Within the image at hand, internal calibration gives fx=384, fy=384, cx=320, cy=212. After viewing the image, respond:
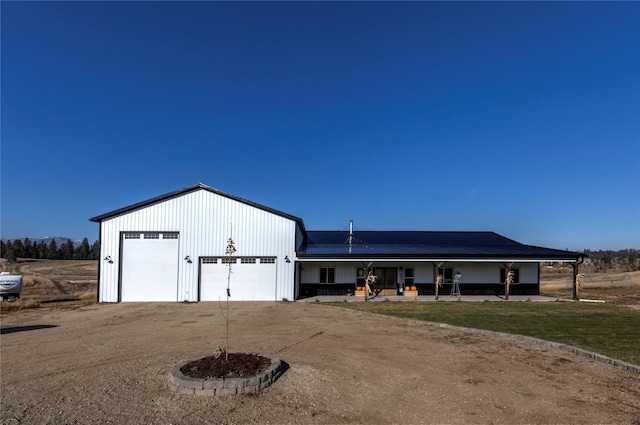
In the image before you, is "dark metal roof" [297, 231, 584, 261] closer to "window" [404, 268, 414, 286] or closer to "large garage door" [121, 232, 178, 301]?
"window" [404, 268, 414, 286]

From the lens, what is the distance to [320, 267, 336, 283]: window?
84.2 feet

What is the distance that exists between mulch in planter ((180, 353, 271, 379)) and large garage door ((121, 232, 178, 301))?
1609 centimetres

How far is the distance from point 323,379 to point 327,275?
18.6m

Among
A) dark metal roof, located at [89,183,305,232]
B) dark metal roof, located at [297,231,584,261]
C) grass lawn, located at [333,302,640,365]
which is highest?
dark metal roof, located at [89,183,305,232]

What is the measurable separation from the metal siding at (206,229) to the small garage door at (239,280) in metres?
0.39

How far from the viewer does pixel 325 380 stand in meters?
7.02

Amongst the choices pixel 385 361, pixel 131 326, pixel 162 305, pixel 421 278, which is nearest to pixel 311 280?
pixel 421 278

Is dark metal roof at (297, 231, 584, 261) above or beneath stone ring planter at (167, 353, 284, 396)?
above

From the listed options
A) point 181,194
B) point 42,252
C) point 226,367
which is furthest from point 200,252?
point 42,252

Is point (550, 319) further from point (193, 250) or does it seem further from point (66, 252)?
point (66, 252)

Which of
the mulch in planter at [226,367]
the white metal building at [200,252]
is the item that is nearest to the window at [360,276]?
the white metal building at [200,252]

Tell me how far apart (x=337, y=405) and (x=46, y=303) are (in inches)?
896

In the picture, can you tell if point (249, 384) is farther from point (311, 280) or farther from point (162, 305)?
point (311, 280)

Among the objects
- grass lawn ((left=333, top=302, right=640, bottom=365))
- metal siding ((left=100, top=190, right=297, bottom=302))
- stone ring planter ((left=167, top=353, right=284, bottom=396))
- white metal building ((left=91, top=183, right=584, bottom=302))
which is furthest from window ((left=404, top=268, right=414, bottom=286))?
stone ring planter ((left=167, top=353, right=284, bottom=396))
